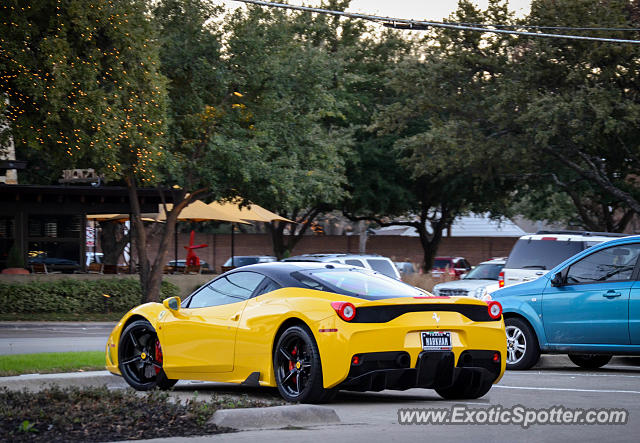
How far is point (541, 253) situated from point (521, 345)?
17.8 feet

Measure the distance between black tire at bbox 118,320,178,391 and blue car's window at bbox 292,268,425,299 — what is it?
6.92 feet

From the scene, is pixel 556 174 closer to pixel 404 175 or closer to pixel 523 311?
pixel 404 175

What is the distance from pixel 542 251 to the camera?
64.1ft

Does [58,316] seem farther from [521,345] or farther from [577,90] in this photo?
[577,90]

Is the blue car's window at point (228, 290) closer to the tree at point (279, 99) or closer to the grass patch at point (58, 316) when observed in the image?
the tree at point (279, 99)

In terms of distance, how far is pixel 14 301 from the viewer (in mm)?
29094

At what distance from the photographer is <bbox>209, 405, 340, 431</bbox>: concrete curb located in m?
8.17

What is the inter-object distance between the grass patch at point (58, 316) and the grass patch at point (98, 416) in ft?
63.8

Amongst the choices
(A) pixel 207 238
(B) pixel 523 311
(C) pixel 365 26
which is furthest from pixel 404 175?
(B) pixel 523 311

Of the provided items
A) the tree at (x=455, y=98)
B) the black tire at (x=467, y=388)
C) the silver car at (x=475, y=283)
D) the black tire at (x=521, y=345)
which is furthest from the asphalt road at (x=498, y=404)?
the tree at (x=455, y=98)

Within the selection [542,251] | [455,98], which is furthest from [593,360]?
[455,98]

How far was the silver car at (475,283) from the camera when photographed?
24.4m

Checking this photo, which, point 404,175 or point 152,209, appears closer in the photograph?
point 152,209

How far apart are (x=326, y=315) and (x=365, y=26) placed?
35.0 metres
